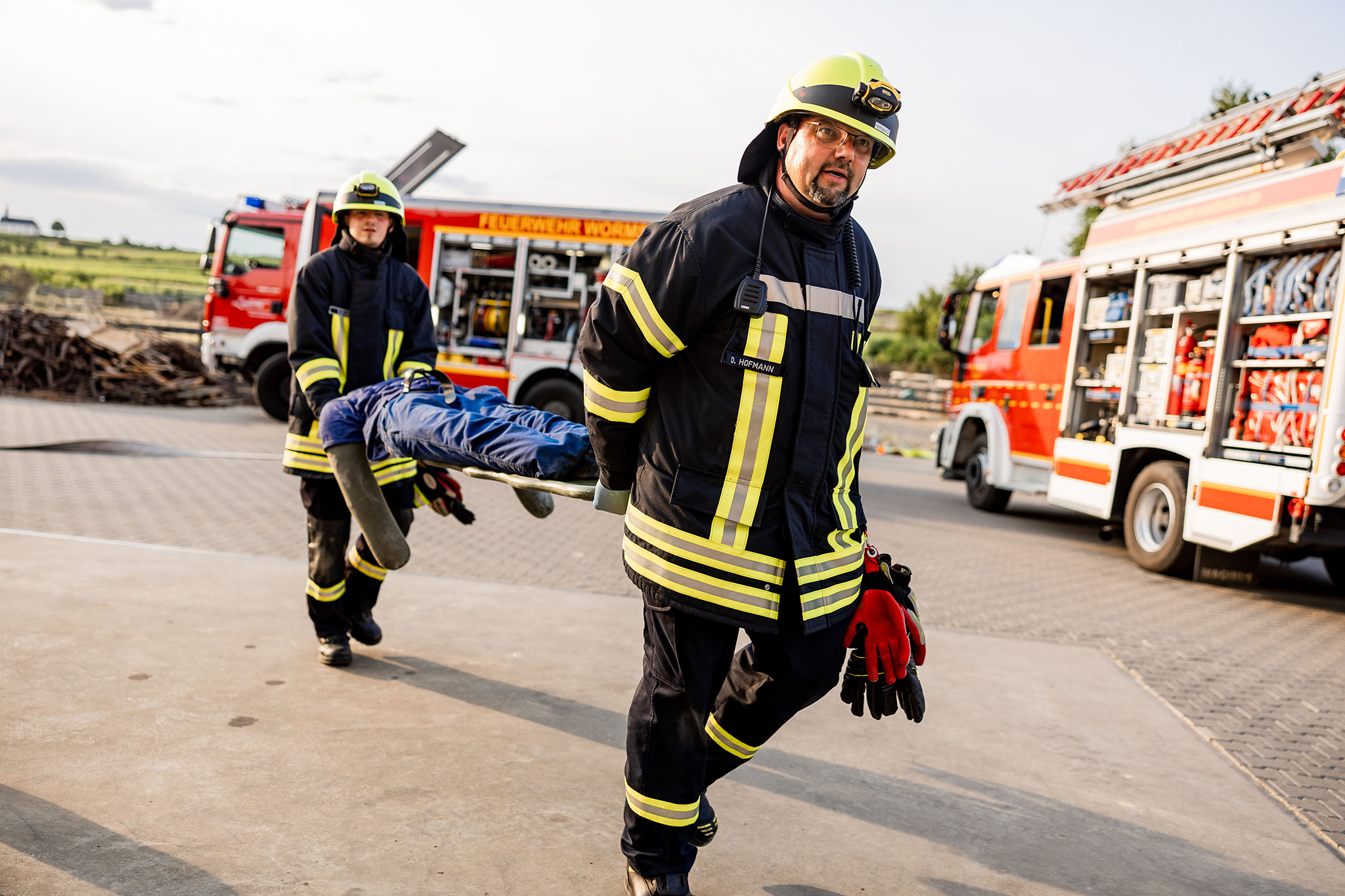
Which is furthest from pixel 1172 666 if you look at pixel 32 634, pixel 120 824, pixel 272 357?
pixel 272 357

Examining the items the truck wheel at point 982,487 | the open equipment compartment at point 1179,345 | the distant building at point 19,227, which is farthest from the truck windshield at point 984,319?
the distant building at point 19,227

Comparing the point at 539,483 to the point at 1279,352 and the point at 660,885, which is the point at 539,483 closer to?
the point at 660,885

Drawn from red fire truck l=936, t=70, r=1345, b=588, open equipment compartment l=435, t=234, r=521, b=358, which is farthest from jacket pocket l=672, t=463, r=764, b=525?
open equipment compartment l=435, t=234, r=521, b=358

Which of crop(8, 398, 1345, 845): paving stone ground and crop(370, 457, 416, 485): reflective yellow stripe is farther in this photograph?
crop(8, 398, 1345, 845): paving stone ground

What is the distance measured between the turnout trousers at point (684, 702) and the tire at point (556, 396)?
9.45 m

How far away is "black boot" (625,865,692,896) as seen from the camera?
2.53 metres

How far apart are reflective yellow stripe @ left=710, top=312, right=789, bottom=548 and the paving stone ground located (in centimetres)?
251

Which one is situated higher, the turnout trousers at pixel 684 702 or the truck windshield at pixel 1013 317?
the truck windshield at pixel 1013 317

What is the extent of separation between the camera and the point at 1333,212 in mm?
6895

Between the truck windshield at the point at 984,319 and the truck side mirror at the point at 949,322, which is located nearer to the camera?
the truck windshield at the point at 984,319

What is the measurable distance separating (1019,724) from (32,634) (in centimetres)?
421

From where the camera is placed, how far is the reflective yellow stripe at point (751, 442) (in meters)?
2.42

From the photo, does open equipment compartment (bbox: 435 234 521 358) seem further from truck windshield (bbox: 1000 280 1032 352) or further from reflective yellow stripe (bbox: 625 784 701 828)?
reflective yellow stripe (bbox: 625 784 701 828)

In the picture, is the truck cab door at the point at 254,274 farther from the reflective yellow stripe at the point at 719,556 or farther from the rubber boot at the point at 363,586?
the reflective yellow stripe at the point at 719,556
